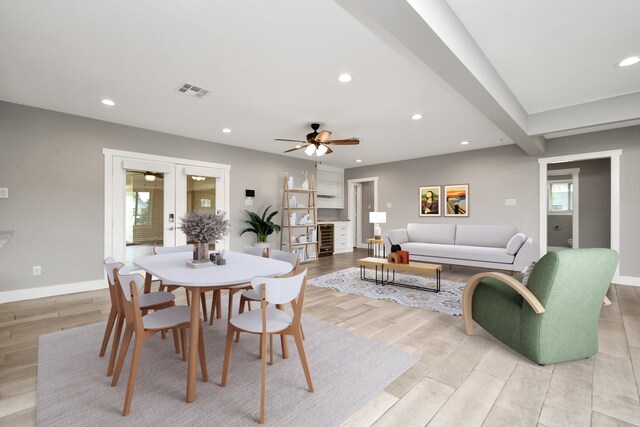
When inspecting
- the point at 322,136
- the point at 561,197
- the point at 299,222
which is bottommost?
the point at 299,222

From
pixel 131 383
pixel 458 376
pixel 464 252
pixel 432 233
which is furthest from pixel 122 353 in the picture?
pixel 432 233

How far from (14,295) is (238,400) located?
12.7ft

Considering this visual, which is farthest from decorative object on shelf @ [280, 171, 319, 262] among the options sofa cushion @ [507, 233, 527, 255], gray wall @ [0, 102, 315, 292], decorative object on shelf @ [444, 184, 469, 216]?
sofa cushion @ [507, 233, 527, 255]

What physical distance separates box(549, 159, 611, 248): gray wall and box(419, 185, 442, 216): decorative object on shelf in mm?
3074

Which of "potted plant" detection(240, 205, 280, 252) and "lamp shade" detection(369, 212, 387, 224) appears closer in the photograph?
"potted plant" detection(240, 205, 280, 252)

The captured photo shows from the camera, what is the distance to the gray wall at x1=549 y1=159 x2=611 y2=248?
6.21 metres

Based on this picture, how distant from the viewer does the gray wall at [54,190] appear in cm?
357

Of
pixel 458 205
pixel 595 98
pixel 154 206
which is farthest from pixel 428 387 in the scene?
pixel 458 205

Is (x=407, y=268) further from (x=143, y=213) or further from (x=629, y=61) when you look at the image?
(x=143, y=213)

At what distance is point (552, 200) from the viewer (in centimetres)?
800

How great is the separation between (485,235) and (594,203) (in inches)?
123

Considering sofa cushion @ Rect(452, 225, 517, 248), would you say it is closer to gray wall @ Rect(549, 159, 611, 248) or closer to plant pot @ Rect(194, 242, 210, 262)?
gray wall @ Rect(549, 159, 611, 248)

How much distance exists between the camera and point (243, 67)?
2703mm

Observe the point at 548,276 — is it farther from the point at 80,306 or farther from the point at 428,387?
the point at 80,306
